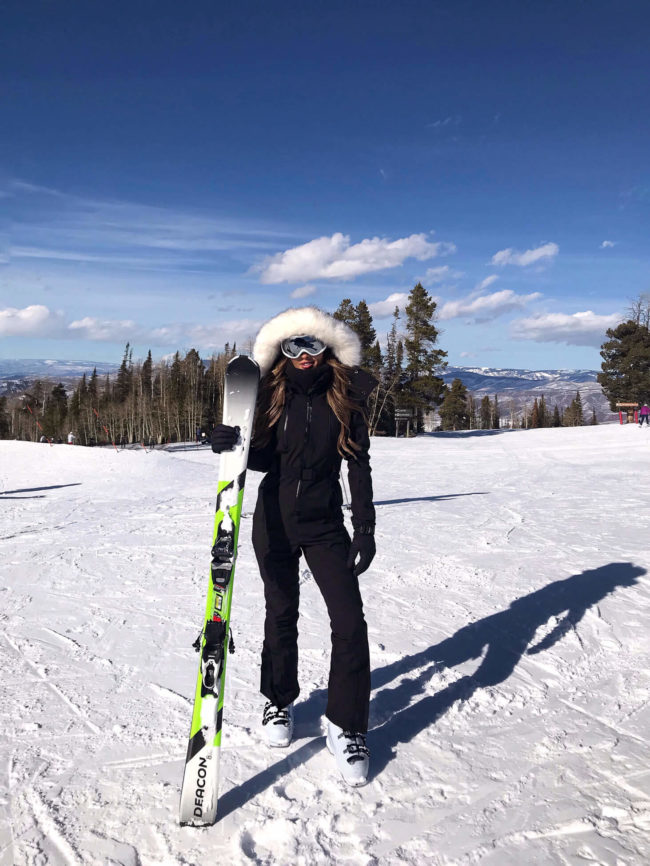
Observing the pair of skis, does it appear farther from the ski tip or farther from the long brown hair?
the long brown hair

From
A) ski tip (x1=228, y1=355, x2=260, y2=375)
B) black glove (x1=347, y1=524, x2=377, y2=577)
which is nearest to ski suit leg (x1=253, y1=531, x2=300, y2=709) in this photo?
black glove (x1=347, y1=524, x2=377, y2=577)

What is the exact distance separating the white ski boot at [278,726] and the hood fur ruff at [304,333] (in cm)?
182

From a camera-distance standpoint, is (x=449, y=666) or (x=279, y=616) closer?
(x=279, y=616)

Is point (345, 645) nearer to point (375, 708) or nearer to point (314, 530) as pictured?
point (314, 530)

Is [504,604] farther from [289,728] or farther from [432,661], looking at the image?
[289,728]

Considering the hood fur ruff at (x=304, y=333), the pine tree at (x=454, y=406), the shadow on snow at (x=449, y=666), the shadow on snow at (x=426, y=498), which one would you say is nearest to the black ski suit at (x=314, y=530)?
the hood fur ruff at (x=304, y=333)

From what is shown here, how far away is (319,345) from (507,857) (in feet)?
7.86

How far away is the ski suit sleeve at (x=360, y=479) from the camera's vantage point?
2920mm

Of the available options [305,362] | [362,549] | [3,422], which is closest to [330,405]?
[305,362]

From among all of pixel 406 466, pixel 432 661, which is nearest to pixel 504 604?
pixel 432 661

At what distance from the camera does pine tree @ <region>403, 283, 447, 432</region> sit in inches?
1629

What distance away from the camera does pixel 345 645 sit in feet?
9.05

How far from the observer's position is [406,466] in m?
19.6

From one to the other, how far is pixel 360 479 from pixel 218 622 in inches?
39.0
